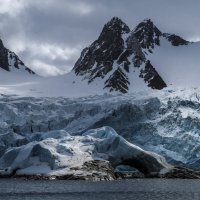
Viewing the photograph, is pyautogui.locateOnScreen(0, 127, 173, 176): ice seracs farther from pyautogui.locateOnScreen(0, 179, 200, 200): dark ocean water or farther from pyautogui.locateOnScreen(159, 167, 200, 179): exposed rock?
pyautogui.locateOnScreen(0, 179, 200, 200): dark ocean water

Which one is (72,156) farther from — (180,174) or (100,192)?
(100,192)

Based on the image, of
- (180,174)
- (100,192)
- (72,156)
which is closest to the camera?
(100,192)

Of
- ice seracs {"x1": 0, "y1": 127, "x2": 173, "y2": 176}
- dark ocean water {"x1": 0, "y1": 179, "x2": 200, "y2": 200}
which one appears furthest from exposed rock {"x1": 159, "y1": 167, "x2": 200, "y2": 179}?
dark ocean water {"x1": 0, "y1": 179, "x2": 200, "y2": 200}

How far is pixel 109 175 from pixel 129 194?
153 ft

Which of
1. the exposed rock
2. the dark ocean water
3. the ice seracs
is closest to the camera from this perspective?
the dark ocean water

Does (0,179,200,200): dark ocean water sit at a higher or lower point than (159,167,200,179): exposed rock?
higher

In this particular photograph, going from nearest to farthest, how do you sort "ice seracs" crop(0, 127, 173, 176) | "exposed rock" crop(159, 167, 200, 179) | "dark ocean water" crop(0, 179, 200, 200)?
"dark ocean water" crop(0, 179, 200, 200) → "ice seracs" crop(0, 127, 173, 176) → "exposed rock" crop(159, 167, 200, 179)

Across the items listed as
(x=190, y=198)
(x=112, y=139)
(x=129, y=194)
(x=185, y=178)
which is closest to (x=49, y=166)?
(x=112, y=139)

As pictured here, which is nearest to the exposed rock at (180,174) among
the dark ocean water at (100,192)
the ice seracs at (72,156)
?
the ice seracs at (72,156)

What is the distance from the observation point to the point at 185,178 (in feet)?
573

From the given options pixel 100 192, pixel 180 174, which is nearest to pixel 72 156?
pixel 180 174

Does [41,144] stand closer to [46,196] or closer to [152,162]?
[152,162]

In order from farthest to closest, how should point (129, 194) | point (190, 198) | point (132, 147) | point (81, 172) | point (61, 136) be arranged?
1. point (61, 136)
2. point (132, 147)
3. point (81, 172)
4. point (129, 194)
5. point (190, 198)

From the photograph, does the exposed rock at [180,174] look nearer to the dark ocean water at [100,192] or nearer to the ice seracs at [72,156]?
the ice seracs at [72,156]
